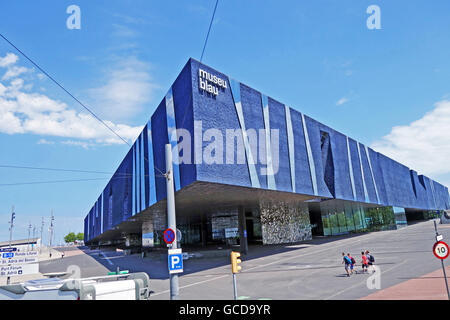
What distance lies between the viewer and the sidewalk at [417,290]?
11211 millimetres

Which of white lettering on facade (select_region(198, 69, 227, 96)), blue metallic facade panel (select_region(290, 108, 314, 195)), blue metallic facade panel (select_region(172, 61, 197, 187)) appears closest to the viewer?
blue metallic facade panel (select_region(172, 61, 197, 187))

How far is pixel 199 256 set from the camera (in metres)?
37.5

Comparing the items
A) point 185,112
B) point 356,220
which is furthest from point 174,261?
point 356,220

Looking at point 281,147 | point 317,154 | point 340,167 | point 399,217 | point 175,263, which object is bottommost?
point 399,217

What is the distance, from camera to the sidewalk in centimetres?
1121

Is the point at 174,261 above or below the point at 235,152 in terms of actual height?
below

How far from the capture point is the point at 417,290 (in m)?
12.3

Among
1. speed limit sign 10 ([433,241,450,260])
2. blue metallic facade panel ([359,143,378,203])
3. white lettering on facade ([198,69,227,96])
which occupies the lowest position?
speed limit sign 10 ([433,241,450,260])

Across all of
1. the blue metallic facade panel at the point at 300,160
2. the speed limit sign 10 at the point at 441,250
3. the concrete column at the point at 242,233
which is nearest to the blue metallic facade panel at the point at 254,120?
the blue metallic facade panel at the point at 300,160
